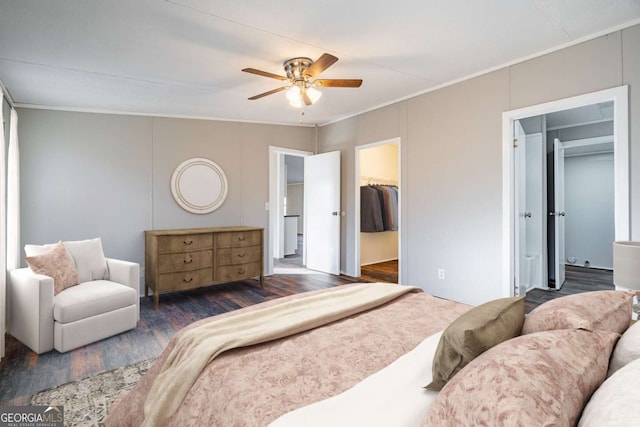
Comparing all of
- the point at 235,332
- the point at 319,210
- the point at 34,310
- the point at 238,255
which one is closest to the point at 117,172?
the point at 238,255

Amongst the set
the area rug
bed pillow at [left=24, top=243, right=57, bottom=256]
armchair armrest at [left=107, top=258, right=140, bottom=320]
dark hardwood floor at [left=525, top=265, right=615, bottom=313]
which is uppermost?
bed pillow at [left=24, top=243, right=57, bottom=256]

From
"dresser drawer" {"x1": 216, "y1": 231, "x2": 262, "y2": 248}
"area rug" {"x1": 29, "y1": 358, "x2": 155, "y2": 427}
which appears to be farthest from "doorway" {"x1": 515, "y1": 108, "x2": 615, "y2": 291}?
"area rug" {"x1": 29, "y1": 358, "x2": 155, "y2": 427}

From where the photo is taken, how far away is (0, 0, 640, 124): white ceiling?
2123 millimetres

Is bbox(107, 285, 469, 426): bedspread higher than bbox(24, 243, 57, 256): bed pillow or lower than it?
lower

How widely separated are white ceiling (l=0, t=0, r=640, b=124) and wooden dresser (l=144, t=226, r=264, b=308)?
1.64m

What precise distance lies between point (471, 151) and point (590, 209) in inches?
147

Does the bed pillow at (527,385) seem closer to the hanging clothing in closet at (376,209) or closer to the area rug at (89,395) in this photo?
the area rug at (89,395)

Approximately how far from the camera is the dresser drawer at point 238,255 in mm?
4125

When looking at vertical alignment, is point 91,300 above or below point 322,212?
below

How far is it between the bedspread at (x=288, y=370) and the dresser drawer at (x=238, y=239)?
2.67 meters

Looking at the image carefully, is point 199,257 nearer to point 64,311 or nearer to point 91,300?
point 91,300

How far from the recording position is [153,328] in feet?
9.86

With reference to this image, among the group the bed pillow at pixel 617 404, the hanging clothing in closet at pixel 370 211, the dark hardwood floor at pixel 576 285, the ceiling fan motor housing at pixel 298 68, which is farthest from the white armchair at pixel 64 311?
the dark hardwood floor at pixel 576 285

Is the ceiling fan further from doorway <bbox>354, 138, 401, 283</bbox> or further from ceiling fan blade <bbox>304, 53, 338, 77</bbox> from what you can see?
doorway <bbox>354, 138, 401, 283</bbox>
